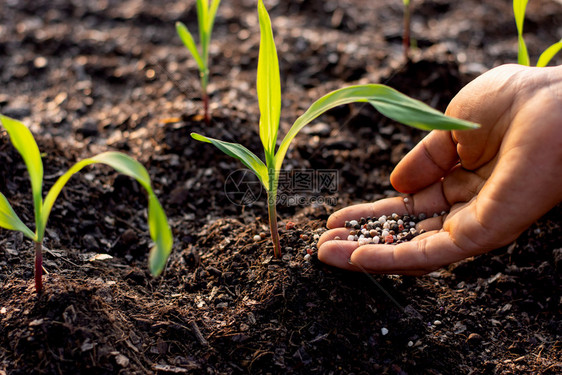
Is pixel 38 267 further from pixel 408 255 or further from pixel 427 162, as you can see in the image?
pixel 427 162

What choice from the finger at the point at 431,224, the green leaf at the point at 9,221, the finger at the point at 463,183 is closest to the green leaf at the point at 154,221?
the green leaf at the point at 9,221

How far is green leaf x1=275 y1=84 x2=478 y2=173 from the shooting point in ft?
Result: 3.72

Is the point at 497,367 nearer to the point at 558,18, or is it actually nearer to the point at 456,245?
the point at 456,245

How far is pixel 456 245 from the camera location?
1.41 metres

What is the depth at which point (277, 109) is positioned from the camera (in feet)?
4.62

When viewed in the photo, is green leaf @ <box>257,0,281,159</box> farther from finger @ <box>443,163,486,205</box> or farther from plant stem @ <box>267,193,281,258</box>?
finger @ <box>443,163,486,205</box>

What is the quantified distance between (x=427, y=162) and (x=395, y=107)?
0.50 metres

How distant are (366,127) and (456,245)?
43.9 inches

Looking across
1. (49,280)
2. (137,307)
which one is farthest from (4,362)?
(137,307)

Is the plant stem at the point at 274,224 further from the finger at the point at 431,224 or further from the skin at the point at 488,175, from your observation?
the finger at the point at 431,224

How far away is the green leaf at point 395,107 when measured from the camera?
44.6 inches

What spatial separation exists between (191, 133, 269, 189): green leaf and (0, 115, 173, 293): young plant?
0.24 m

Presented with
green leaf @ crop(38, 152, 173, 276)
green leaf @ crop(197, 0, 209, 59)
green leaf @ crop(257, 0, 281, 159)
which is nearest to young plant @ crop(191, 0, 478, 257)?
green leaf @ crop(257, 0, 281, 159)

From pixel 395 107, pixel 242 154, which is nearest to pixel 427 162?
pixel 395 107
